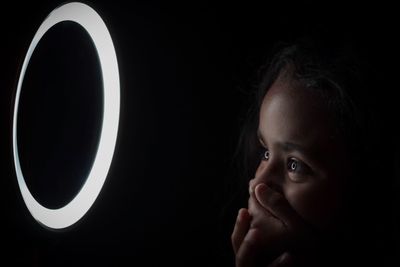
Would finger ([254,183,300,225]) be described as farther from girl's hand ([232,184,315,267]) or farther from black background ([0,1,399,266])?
black background ([0,1,399,266])

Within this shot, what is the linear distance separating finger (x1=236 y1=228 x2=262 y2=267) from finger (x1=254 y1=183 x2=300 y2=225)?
55 mm

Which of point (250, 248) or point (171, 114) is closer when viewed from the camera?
point (250, 248)

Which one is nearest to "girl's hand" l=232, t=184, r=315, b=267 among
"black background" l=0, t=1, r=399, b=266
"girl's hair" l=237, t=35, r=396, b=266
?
"girl's hair" l=237, t=35, r=396, b=266

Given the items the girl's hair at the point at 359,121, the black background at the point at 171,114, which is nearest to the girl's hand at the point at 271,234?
the girl's hair at the point at 359,121

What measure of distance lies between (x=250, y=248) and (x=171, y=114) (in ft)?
1.06

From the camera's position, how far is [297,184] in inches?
26.2

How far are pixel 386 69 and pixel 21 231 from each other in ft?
2.63

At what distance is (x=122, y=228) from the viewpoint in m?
0.78

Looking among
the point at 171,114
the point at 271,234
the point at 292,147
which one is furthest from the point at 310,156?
the point at 171,114

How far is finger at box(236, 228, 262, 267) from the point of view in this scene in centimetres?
68

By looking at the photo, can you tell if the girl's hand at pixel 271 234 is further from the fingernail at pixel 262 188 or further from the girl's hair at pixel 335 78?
the girl's hair at pixel 335 78

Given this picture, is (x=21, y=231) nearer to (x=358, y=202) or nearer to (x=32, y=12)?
(x=32, y=12)

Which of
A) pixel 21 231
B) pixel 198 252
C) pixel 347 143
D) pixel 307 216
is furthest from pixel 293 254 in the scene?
pixel 21 231

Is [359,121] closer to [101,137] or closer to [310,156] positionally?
[310,156]
